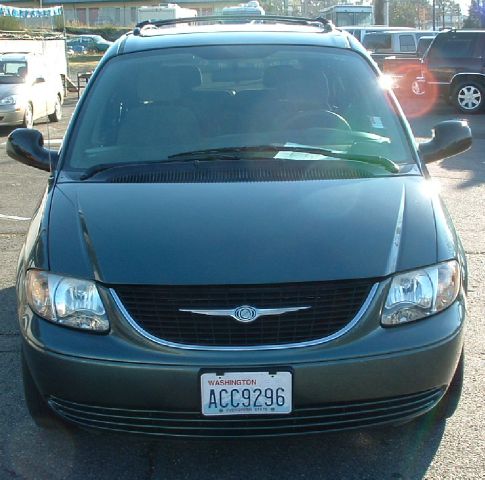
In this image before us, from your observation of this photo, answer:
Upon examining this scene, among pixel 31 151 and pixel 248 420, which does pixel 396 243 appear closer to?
pixel 248 420

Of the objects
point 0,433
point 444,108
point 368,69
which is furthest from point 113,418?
point 444,108

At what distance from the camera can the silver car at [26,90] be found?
45.8 ft

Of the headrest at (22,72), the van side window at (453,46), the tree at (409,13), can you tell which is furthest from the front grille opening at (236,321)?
the tree at (409,13)

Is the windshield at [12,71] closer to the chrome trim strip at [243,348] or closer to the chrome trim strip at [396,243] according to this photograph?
the chrome trim strip at [396,243]

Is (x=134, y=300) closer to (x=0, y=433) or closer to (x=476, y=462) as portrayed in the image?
(x=0, y=433)

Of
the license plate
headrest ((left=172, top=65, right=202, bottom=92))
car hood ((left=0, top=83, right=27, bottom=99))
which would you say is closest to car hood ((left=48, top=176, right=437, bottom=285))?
the license plate

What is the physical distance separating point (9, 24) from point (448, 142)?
4087 centimetres

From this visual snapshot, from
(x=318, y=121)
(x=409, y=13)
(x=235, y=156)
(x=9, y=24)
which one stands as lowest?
(x=235, y=156)

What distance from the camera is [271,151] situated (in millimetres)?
3957

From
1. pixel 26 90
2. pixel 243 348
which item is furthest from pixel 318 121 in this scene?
pixel 26 90

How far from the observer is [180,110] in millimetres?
4273

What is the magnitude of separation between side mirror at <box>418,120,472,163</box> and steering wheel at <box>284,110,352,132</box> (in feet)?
1.49

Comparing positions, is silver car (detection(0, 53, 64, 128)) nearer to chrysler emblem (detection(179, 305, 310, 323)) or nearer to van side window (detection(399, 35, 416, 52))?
van side window (detection(399, 35, 416, 52))

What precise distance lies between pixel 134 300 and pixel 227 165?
110 centimetres
